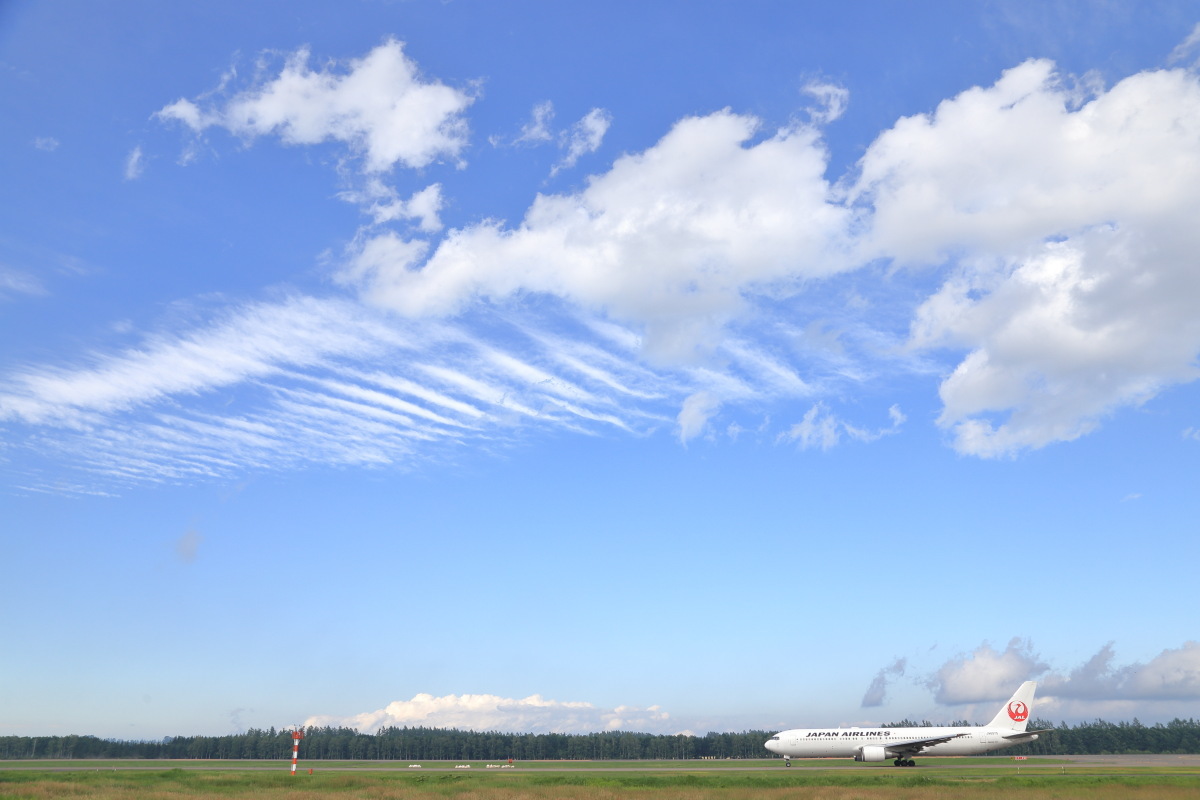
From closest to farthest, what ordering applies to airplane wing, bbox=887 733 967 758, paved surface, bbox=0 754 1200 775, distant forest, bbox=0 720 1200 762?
paved surface, bbox=0 754 1200 775 → airplane wing, bbox=887 733 967 758 → distant forest, bbox=0 720 1200 762

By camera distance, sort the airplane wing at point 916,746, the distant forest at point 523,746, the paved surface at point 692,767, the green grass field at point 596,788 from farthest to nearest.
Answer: the distant forest at point 523,746, the airplane wing at point 916,746, the paved surface at point 692,767, the green grass field at point 596,788

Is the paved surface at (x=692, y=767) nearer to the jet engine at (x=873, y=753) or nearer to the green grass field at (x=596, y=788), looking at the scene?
the jet engine at (x=873, y=753)

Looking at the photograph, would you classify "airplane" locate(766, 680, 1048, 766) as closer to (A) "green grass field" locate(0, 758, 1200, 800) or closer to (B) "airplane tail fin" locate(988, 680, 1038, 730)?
(B) "airplane tail fin" locate(988, 680, 1038, 730)

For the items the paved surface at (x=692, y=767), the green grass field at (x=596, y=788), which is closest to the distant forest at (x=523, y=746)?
the paved surface at (x=692, y=767)

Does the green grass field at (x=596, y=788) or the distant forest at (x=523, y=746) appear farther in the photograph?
the distant forest at (x=523, y=746)

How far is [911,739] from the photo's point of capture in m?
88.1

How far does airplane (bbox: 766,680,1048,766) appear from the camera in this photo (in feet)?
286

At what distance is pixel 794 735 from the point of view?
9319 centimetres

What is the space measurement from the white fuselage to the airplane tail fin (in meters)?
1.88

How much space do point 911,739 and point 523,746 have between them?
107442 millimetres

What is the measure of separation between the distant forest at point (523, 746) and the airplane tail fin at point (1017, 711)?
77.2 m

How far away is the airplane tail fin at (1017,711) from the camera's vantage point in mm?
91688

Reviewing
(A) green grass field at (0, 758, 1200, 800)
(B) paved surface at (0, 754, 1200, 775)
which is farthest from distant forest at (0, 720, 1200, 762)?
(A) green grass field at (0, 758, 1200, 800)

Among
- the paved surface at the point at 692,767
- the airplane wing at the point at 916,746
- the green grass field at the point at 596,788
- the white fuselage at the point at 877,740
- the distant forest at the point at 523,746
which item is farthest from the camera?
the distant forest at the point at 523,746
